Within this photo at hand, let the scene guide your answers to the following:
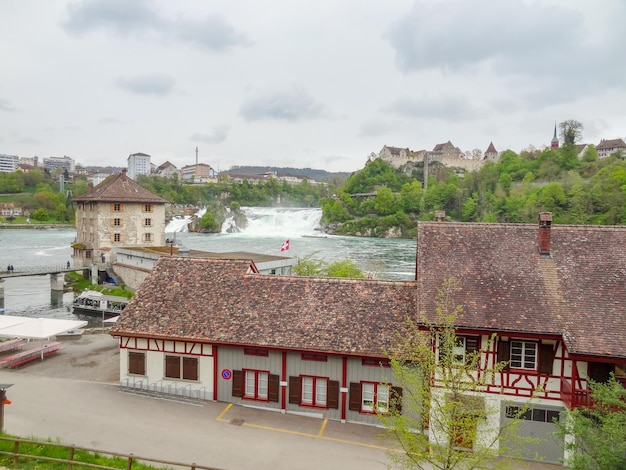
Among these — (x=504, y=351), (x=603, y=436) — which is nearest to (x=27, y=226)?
(x=504, y=351)

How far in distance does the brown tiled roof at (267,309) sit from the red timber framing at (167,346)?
0.40 meters

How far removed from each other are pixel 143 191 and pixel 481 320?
47288 millimetres

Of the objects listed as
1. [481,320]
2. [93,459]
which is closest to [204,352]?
[93,459]

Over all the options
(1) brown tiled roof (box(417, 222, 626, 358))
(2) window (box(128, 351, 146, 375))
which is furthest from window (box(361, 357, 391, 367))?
(2) window (box(128, 351, 146, 375))

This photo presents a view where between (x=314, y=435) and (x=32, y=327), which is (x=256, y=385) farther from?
(x=32, y=327)

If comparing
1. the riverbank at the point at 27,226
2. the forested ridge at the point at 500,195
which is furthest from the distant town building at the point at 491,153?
the riverbank at the point at 27,226

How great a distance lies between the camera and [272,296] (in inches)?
705

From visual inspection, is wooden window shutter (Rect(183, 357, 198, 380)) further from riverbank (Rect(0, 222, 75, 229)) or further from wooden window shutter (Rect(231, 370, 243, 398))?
riverbank (Rect(0, 222, 75, 229))

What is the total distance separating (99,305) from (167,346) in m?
23.4

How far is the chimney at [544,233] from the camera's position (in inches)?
638

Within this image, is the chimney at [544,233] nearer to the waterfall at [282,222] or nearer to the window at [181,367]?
the window at [181,367]

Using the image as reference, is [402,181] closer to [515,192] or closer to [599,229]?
[515,192]

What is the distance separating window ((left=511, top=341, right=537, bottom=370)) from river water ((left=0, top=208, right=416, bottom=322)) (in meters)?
26.4

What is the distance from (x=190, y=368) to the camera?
1750cm
